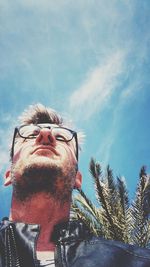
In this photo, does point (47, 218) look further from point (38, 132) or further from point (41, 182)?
point (38, 132)

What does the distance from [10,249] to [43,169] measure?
0.76m

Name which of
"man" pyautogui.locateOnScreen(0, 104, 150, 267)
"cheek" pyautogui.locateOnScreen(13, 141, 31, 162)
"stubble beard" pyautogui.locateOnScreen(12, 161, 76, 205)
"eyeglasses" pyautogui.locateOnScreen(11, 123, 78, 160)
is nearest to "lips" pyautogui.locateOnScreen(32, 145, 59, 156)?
"man" pyautogui.locateOnScreen(0, 104, 150, 267)

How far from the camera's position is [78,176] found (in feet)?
12.0

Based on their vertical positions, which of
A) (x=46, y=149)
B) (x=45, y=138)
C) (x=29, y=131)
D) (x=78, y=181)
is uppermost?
(x=29, y=131)

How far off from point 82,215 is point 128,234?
4.93 feet

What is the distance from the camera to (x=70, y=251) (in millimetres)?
2412

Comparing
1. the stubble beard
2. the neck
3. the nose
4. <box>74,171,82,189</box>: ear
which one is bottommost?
the neck

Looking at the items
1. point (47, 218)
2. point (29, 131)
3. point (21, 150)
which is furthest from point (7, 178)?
point (47, 218)

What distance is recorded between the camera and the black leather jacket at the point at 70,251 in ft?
7.35

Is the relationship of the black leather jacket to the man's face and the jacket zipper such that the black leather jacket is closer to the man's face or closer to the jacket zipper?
the jacket zipper

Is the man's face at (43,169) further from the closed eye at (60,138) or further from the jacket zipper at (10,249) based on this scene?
the jacket zipper at (10,249)

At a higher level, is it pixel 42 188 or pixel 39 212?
pixel 42 188

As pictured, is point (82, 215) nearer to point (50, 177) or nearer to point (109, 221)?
point (109, 221)

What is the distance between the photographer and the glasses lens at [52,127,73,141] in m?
3.46
